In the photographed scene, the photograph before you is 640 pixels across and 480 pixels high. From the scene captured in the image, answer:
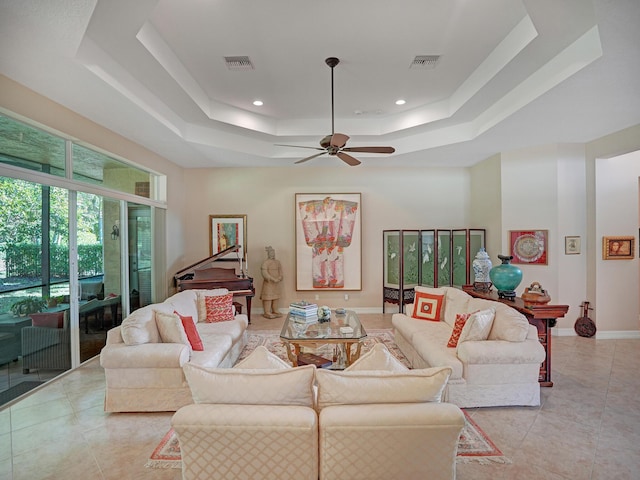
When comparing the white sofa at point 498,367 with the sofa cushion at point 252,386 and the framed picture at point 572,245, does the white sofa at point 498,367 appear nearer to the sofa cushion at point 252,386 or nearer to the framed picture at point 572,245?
the sofa cushion at point 252,386

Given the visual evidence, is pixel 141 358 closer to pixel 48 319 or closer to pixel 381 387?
pixel 48 319

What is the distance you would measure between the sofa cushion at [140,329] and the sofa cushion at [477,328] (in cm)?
306

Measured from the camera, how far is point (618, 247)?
5551mm

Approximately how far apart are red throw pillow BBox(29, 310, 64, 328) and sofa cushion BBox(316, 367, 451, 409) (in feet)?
11.7

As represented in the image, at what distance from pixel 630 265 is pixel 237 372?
6573mm

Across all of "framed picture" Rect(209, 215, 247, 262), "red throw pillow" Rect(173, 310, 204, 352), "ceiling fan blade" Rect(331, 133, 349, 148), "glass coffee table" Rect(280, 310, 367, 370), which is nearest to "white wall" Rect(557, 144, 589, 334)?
"glass coffee table" Rect(280, 310, 367, 370)

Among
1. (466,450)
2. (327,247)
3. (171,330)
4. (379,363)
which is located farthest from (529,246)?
(171,330)

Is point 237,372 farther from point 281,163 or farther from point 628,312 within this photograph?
point 628,312

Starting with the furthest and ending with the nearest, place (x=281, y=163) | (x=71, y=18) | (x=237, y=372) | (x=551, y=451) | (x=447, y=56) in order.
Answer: (x=281, y=163) < (x=447, y=56) < (x=551, y=451) < (x=71, y=18) < (x=237, y=372)

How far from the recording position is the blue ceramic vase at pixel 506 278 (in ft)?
13.8

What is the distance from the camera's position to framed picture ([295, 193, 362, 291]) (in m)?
7.46

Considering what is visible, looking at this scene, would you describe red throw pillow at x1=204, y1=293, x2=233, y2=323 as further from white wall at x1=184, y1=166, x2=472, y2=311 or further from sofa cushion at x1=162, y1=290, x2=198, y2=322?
white wall at x1=184, y1=166, x2=472, y2=311

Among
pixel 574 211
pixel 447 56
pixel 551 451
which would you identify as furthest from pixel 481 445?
pixel 574 211

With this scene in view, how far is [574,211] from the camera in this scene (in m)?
5.79
